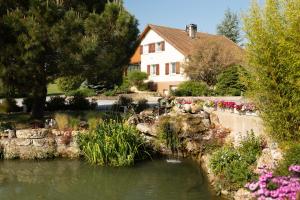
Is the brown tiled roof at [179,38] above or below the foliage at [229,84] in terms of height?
above

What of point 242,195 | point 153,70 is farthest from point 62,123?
point 153,70

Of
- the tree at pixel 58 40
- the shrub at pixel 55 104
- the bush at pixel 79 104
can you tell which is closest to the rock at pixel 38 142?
the tree at pixel 58 40

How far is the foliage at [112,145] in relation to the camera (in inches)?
559

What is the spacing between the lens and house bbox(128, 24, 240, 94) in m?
41.4

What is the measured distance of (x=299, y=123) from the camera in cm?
1002

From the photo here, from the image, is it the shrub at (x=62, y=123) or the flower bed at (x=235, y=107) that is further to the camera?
the shrub at (x=62, y=123)

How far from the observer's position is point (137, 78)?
141ft

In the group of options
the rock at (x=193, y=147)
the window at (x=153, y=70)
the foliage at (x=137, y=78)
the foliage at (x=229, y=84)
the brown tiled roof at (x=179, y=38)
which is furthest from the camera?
the window at (x=153, y=70)

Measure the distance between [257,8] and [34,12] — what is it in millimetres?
9547

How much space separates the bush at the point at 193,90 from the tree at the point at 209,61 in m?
2.50

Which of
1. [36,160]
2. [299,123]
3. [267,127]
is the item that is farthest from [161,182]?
[36,160]

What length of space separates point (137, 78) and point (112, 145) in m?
29.0

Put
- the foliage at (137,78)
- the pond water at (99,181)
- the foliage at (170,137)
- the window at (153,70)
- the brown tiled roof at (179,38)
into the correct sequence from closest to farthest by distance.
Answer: the pond water at (99,181), the foliage at (170,137), the brown tiled roof at (179,38), the foliage at (137,78), the window at (153,70)

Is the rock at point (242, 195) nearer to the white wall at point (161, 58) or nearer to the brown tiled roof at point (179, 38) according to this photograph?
the white wall at point (161, 58)
